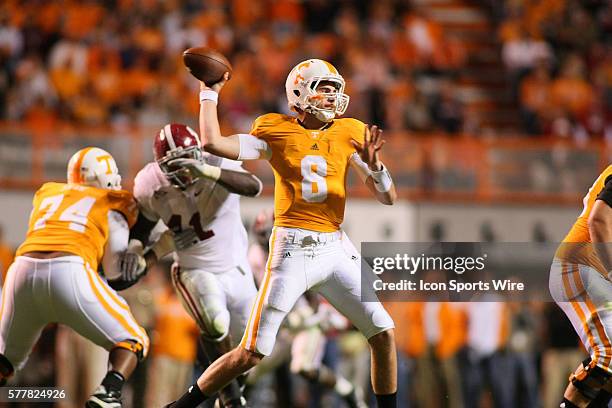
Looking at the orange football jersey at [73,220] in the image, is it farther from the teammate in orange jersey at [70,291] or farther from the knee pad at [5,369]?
the knee pad at [5,369]

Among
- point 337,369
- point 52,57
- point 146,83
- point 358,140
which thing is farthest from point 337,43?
point 358,140

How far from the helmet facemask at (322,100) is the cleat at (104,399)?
6.36 feet

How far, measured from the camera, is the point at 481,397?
11570 millimetres

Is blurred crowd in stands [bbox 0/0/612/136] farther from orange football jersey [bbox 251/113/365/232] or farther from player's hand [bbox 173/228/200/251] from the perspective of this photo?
orange football jersey [bbox 251/113/365/232]

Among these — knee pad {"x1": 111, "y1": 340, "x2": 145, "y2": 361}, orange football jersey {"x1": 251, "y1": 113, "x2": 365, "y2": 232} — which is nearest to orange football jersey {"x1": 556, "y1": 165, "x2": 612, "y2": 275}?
orange football jersey {"x1": 251, "y1": 113, "x2": 365, "y2": 232}

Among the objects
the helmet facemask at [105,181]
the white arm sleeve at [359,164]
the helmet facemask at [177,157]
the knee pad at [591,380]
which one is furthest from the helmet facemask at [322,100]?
the knee pad at [591,380]

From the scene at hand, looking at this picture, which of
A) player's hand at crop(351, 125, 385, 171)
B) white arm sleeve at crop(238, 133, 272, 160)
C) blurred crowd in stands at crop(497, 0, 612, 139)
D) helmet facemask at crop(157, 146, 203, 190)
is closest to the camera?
player's hand at crop(351, 125, 385, 171)

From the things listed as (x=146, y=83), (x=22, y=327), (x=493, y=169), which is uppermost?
(x=146, y=83)

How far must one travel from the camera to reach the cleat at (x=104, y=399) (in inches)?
243

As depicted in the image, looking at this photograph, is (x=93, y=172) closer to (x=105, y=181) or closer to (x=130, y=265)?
(x=105, y=181)

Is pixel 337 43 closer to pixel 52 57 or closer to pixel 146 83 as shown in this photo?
pixel 146 83

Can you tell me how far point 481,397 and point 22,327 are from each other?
6259 millimetres

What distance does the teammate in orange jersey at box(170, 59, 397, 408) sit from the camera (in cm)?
616

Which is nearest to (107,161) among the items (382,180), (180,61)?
(382,180)
